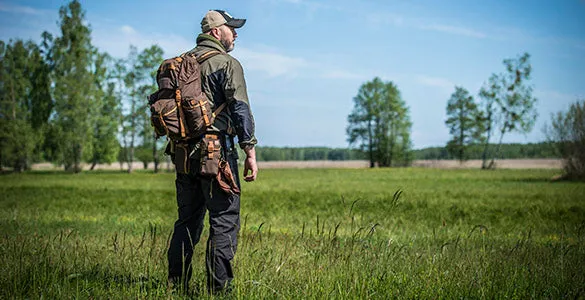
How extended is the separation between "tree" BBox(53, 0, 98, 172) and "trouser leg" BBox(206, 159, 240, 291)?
5689 cm

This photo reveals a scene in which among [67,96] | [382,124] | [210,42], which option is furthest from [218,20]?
[382,124]

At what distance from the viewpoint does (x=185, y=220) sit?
18.0 ft

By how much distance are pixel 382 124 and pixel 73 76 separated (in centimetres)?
5064

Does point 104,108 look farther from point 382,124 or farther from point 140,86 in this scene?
point 382,124

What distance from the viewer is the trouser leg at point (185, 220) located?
5.43 meters

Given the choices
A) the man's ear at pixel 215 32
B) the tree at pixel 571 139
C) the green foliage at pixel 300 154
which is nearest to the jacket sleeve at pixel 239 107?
the man's ear at pixel 215 32

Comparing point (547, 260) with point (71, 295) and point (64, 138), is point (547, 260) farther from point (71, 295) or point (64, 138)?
point (64, 138)

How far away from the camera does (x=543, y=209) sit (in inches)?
666

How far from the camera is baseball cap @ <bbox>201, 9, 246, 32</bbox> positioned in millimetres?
5461

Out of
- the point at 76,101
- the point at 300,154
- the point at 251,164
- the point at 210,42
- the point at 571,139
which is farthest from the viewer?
the point at 300,154

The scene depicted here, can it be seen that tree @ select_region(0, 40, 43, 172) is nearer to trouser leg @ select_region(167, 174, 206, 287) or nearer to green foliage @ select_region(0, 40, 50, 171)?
green foliage @ select_region(0, 40, 50, 171)

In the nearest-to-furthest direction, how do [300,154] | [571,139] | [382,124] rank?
[571,139] < [382,124] < [300,154]

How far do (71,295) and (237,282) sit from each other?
5.31 feet

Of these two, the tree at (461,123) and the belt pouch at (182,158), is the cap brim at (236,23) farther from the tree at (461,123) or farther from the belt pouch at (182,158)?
the tree at (461,123)
